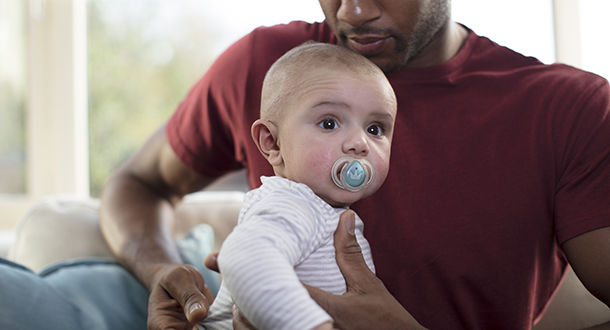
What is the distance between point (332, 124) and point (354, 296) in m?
0.27

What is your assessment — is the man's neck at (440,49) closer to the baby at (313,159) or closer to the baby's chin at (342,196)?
the baby at (313,159)

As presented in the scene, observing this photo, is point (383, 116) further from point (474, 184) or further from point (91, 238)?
point (91, 238)

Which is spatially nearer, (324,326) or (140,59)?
(324,326)

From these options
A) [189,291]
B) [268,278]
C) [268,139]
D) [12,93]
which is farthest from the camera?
[12,93]

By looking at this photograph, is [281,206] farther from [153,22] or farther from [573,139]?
[153,22]

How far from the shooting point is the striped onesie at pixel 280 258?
2.38 feet

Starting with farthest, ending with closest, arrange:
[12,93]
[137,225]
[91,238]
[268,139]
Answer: [12,93]
[91,238]
[137,225]
[268,139]

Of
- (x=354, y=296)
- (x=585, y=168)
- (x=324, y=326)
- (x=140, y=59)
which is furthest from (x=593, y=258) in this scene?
(x=140, y=59)

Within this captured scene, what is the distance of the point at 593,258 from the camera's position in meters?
1.04

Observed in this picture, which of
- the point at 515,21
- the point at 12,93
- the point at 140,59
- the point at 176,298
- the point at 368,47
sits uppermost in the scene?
the point at 368,47

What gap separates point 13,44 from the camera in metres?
3.03

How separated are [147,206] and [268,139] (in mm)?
689

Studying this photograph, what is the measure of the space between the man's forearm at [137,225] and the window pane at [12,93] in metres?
1.73

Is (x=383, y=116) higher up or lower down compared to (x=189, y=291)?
higher up
